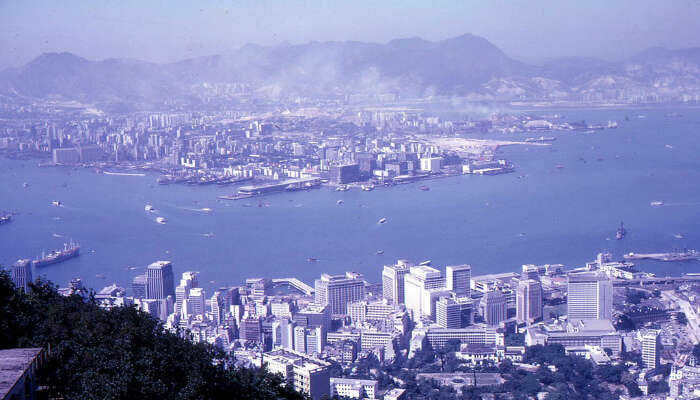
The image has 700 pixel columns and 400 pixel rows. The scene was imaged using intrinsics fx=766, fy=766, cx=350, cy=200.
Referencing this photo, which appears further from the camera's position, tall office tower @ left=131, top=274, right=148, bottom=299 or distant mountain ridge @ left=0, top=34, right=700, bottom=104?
distant mountain ridge @ left=0, top=34, right=700, bottom=104

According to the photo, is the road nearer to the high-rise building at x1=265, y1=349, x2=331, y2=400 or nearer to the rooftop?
the high-rise building at x1=265, y1=349, x2=331, y2=400

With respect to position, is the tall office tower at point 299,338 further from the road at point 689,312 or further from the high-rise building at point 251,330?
the road at point 689,312

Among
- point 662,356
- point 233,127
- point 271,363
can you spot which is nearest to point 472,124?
point 233,127

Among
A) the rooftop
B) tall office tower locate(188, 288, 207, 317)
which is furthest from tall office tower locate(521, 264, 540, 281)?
the rooftop

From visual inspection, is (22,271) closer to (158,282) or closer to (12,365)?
(158,282)

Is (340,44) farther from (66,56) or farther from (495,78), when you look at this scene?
(66,56)

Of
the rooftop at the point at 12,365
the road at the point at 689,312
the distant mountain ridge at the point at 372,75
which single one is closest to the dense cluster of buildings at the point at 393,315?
the road at the point at 689,312

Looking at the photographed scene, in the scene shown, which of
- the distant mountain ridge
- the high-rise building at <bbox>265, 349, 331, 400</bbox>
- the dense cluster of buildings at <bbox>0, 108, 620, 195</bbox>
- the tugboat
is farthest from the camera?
the distant mountain ridge
